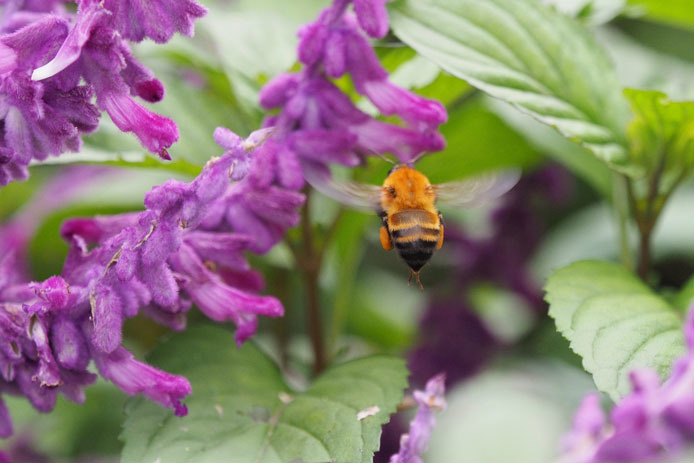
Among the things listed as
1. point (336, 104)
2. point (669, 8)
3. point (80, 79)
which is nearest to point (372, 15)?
point (336, 104)

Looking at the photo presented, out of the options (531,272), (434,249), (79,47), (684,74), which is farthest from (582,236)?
(79,47)

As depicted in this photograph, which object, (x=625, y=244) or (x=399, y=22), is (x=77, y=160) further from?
(x=625, y=244)

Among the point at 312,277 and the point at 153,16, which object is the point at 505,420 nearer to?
the point at 312,277

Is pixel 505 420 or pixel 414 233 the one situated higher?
pixel 414 233

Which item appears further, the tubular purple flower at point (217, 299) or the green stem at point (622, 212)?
the green stem at point (622, 212)

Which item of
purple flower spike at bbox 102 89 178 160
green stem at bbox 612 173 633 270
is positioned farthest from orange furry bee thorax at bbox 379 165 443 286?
green stem at bbox 612 173 633 270

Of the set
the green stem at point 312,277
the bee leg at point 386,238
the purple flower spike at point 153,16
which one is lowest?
the green stem at point 312,277

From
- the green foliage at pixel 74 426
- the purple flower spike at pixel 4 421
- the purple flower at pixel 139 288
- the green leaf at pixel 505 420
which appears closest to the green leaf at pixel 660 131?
the green leaf at pixel 505 420

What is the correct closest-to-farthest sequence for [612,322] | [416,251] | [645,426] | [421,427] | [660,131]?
[645,426] → [421,427] → [612,322] → [416,251] → [660,131]

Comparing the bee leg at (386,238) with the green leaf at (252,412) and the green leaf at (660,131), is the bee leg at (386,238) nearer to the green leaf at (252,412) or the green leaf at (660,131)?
the green leaf at (252,412)
